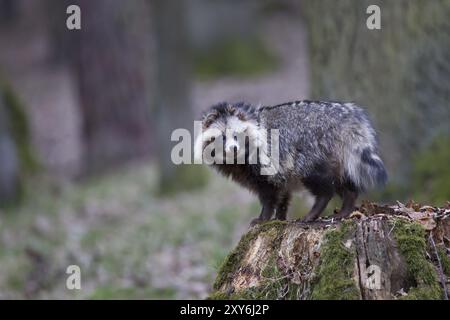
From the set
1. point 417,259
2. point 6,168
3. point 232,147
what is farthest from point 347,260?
point 6,168

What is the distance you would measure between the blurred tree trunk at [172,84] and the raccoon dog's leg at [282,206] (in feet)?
24.6

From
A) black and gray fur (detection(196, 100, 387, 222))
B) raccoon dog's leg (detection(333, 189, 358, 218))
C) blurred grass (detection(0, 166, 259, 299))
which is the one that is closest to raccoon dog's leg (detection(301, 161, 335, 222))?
black and gray fur (detection(196, 100, 387, 222))

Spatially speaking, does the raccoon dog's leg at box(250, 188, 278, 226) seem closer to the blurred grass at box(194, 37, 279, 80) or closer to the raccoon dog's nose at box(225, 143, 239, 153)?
the raccoon dog's nose at box(225, 143, 239, 153)

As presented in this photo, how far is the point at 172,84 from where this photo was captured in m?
14.4

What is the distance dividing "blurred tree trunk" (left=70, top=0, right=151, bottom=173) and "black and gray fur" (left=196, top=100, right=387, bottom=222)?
35.4 ft

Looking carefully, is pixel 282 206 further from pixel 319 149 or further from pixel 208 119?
pixel 208 119

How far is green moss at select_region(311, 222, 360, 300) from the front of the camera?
486 centimetres

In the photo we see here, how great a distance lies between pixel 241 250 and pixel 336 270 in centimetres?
85

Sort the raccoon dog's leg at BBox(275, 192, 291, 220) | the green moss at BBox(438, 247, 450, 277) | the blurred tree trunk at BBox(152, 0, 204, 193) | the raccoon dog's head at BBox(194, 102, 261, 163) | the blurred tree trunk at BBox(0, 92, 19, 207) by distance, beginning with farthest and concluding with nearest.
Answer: the blurred tree trunk at BBox(0, 92, 19, 207)
the blurred tree trunk at BBox(152, 0, 204, 193)
the raccoon dog's leg at BBox(275, 192, 291, 220)
the raccoon dog's head at BBox(194, 102, 261, 163)
the green moss at BBox(438, 247, 450, 277)

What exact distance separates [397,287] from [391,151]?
175 inches

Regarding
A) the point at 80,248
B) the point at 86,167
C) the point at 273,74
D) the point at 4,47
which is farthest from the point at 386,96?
the point at 4,47

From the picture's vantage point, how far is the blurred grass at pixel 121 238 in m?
9.57

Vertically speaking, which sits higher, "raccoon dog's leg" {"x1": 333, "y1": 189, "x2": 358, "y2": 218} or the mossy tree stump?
"raccoon dog's leg" {"x1": 333, "y1": 189, "x2": 358, "y2": 218}
